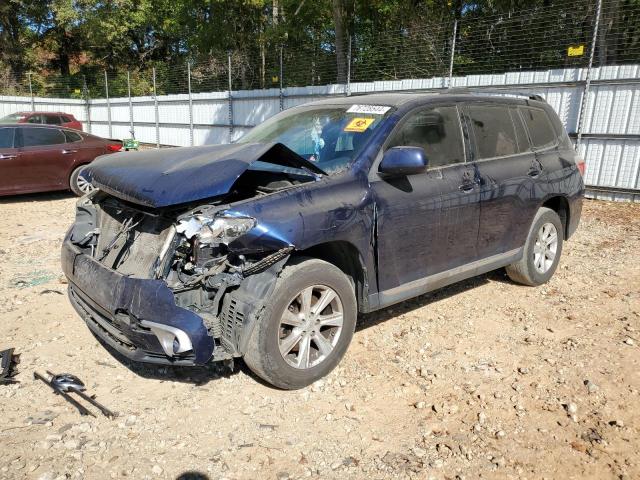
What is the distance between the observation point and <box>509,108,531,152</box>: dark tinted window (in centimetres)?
470

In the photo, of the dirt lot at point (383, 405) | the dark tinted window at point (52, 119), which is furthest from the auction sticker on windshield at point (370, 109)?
the dark tinted window at point (52, 119)

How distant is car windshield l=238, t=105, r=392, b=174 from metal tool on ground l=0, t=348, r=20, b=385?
8.27ft

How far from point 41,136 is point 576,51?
10.4m

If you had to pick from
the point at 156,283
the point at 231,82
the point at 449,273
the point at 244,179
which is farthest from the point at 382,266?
the point at 231,82

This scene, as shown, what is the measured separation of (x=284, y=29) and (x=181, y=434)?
21.9 metres

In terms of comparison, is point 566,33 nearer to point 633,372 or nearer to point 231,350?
point 633,372

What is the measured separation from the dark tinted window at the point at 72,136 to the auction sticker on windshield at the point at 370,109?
816 centimetres

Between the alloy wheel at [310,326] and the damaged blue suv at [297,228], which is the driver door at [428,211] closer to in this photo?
the damaged blue suv at [297,228]

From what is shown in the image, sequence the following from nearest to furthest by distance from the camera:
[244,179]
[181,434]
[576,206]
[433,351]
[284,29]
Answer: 1. [181,434]
2. [244,179]
3. [433,351]
4. [576,206]
5. [284,29]

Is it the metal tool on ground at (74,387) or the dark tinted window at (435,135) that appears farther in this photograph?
the dark tinted window at (435,135)

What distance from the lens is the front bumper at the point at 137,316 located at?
9.11 feet

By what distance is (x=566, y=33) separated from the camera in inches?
405

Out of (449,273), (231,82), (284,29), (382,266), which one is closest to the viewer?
(382,266)

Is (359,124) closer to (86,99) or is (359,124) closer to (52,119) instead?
(52,119)
